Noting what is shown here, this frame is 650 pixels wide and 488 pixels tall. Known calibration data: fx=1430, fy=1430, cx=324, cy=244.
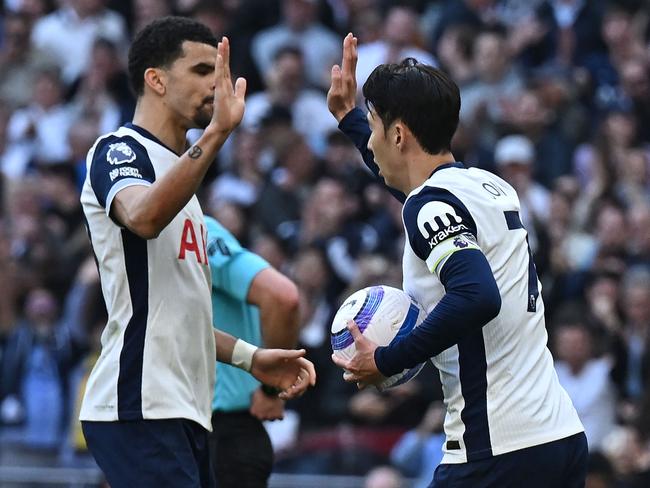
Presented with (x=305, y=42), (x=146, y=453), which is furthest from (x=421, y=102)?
(x=305, y=42)

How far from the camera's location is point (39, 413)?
12055 millimetres

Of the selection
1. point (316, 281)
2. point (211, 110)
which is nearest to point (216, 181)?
point (316, 281)

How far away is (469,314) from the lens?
16.8ft

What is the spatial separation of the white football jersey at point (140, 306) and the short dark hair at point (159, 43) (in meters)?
0.39

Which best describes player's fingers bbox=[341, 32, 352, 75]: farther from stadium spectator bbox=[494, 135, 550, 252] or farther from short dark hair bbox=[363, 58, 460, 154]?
stadium spectator bbox=[494, 135, 550, 252]

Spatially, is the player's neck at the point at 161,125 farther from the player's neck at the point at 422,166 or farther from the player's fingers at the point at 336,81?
the player's neck at the point at 422,166

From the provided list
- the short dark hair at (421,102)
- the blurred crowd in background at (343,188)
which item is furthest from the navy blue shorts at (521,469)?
the blurred crowd in background at (343,188)

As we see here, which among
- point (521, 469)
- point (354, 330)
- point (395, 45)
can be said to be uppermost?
point (395, 45)

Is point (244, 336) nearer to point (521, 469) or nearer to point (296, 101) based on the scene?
point (521, 469)

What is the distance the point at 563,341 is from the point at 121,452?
5.50 meters

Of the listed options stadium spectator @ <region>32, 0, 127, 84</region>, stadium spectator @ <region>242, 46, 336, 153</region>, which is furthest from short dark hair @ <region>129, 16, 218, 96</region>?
stadium spectator @ <region>32, 0, 127, 84</region>

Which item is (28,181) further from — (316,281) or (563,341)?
(563,341)

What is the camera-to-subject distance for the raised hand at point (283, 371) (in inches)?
245

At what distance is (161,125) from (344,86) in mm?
941
